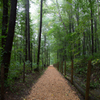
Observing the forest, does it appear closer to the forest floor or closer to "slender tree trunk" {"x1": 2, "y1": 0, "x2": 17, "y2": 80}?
"slender tree trunk" {"x1": 2, "y1": 0, "x2": 17, "y2": 80}

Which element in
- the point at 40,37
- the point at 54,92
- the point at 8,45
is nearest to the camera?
the point at 8,45

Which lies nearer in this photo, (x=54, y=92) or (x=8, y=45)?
(x=8, y=45)

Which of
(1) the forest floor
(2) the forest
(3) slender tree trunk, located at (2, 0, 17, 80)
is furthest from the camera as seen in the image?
(2) the forest

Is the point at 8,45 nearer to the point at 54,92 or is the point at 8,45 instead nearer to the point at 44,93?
the point at 44,93

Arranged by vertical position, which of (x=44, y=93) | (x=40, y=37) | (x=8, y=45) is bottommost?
(x=44, y=93)

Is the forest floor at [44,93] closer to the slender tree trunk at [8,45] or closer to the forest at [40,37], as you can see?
the forest at [40,37]

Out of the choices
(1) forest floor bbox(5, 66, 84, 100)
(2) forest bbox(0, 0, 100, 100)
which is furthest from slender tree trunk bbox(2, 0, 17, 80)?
(1) forest floor bbox(5, 66, 84, 100)

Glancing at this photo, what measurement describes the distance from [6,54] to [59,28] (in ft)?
44.3

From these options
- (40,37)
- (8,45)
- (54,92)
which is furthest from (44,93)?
(40,37)

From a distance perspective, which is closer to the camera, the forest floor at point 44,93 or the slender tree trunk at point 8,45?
the forest floor at point 44,93

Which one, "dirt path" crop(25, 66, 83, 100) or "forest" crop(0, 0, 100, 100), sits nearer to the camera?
"dirt path" crop(25, 66, 83, 100)

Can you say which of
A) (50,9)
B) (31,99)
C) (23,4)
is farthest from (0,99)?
(50,9)

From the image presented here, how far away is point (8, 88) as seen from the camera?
374cm

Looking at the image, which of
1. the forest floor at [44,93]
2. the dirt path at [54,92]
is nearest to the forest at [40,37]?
the forest floor at [44,93]
